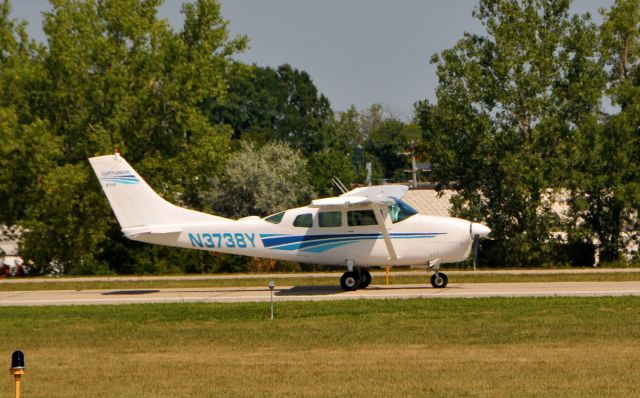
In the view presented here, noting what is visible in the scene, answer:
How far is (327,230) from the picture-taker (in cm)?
2700

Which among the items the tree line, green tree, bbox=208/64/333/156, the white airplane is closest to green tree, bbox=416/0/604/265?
the tree line

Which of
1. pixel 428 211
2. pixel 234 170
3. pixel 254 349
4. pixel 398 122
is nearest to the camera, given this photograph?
pixel 254 349

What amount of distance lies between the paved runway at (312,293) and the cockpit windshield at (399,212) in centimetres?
184

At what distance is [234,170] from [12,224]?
11386 millimetres

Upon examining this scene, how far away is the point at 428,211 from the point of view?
5647 cm

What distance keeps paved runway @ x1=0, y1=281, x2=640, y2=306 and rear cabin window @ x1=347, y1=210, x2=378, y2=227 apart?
5.72 feet

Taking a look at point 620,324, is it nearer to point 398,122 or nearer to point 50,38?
point 50,38

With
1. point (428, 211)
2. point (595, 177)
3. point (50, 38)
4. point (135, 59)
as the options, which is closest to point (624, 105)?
point (595, 177)

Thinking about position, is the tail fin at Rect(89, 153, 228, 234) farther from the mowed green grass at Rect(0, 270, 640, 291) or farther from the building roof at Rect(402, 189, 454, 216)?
the building roof at Rect(402, 189, 454, 216)

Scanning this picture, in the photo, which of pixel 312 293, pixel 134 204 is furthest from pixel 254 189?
pixel 312 293

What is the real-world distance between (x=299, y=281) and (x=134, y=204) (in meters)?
6.48

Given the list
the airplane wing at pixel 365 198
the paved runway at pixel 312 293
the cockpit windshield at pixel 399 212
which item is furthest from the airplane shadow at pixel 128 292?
the cockpit windshield at pixel 399 212

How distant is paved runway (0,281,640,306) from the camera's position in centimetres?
2555

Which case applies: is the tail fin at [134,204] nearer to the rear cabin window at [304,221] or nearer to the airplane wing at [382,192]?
the rear cabin window at [304,221]
